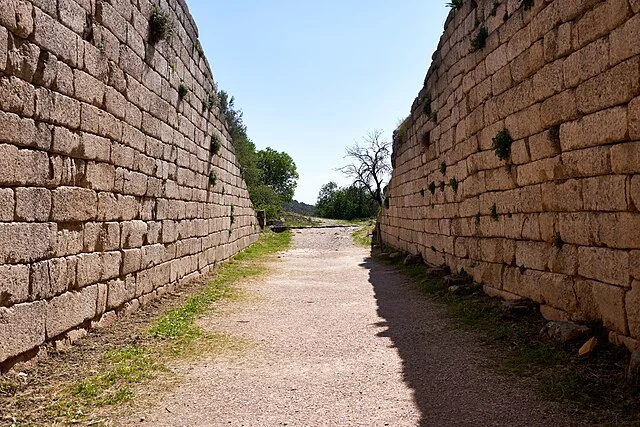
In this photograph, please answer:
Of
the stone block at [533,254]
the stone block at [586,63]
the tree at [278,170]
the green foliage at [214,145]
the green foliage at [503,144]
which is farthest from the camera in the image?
the tree at [278,170]

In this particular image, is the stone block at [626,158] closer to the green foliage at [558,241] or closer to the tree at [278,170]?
the green foliage at [558,241]

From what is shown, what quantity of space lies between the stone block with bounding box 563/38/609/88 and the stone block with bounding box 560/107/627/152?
396mm

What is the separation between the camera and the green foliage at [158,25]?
25.7 ft

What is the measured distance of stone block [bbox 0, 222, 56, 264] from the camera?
4.36 m

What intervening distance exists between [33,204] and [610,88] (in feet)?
17.3

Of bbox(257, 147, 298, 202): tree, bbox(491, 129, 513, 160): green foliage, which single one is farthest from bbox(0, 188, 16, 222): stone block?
bbox(257, 147, 298, 202): tree

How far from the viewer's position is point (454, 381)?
448 centimetres

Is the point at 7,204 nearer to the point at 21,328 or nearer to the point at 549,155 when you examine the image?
the point at 21,328

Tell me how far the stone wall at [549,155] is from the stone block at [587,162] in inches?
0.5

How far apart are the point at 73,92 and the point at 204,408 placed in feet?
11.6

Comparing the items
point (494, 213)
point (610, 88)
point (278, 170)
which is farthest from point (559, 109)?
point (278, 170)

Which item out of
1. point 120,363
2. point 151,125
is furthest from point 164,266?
point 120,363

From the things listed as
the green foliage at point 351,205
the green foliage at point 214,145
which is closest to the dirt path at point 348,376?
the green foliage at point 214,145

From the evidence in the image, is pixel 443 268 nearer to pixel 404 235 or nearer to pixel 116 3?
pixel 404 235
